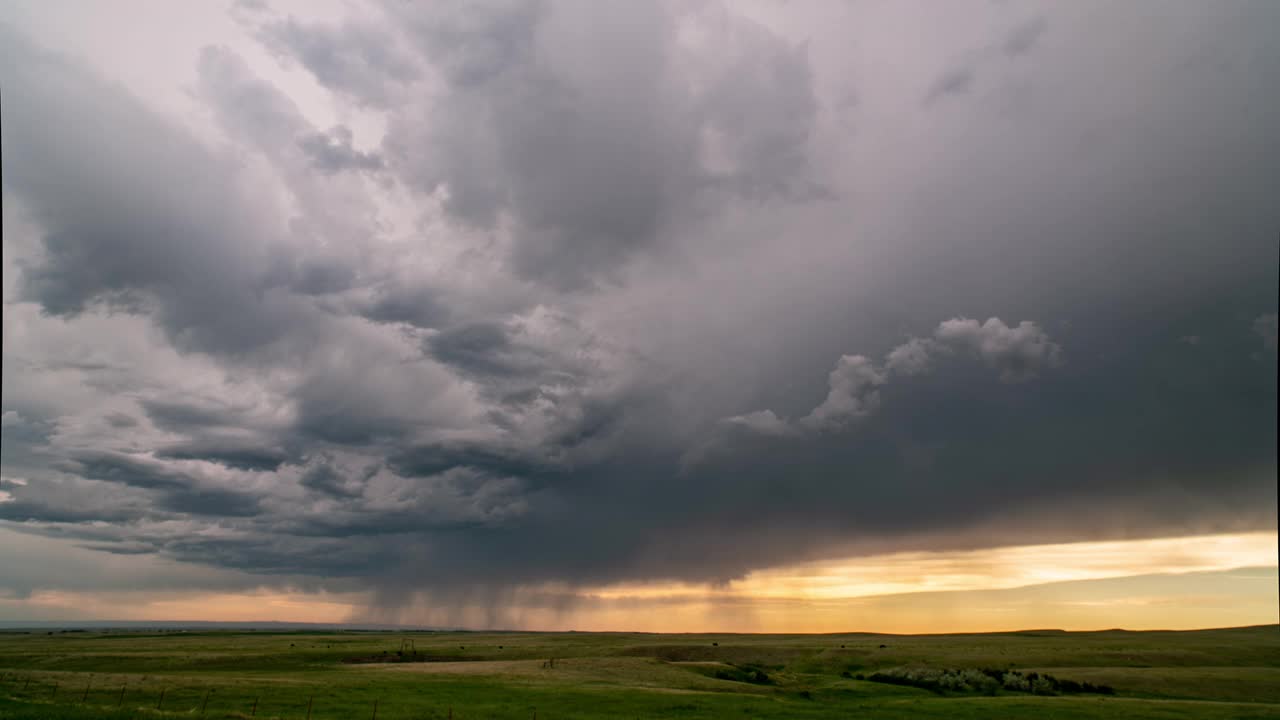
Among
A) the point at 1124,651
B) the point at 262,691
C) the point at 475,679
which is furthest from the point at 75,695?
the point at 1124,651

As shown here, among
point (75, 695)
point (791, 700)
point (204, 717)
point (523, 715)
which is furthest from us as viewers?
Answer: point (791, 700)

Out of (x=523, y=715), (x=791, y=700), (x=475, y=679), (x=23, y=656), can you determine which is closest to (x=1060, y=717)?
(x=791, y=700)

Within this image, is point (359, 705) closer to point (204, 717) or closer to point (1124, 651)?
point (204, 717)

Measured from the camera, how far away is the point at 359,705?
7688cm

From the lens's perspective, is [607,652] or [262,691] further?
[607,652]

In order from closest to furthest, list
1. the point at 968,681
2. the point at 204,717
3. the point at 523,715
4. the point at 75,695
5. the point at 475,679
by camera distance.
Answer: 1. the point at 204,717
2. the point at 523,715
3. the point at 75,695
4. the point at 475,679
5. the point at 968,681

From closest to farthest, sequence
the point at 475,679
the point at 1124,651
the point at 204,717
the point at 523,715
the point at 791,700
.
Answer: the point at 204,717 < the point at 523,715 < the point at 791,700 < the point at 475,679 < the point at 1124,651

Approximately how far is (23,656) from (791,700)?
163420mm

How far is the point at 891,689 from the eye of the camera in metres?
103

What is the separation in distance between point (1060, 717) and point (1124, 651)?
3971 inches

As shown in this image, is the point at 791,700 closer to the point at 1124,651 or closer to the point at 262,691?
the point at 262,691

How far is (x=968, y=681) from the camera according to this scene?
351ft

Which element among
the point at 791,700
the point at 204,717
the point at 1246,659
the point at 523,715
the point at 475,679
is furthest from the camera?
the point at 1246,659

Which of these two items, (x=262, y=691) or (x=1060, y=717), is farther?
(x=262, y=691)
